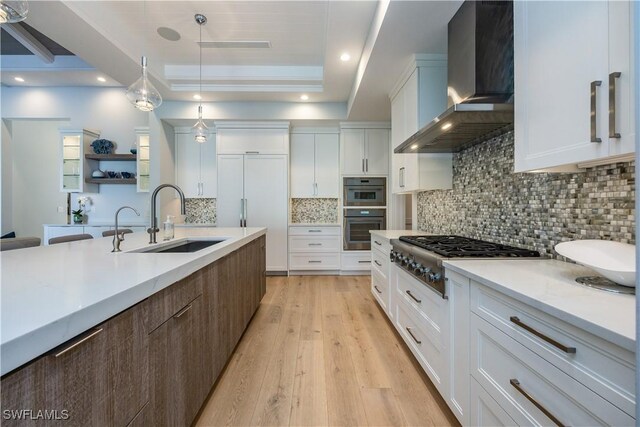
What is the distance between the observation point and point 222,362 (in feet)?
5.55

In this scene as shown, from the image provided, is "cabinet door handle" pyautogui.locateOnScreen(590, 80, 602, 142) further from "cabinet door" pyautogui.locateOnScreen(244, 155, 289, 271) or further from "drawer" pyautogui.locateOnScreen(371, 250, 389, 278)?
"cabinet door" pyautogui.locateOnScreen(244, 155, 289, 271)

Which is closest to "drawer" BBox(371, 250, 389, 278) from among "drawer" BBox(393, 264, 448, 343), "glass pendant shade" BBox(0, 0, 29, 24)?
"drawer" BBox(393, 264, 448, 343)

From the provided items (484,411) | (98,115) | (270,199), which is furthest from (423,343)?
(98,115)

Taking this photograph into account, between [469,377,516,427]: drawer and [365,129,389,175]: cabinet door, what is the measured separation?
3628 mm

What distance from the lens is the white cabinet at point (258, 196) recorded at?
172 inches

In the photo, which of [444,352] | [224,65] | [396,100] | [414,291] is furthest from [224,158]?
[444,352]

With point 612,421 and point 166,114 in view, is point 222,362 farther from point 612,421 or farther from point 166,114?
point 166,114

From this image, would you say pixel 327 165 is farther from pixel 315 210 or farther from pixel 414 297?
pixel 414 297

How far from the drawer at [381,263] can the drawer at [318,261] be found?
1407 millimetres

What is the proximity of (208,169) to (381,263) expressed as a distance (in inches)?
134

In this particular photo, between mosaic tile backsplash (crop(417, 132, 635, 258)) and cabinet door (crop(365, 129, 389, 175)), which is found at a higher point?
cabinet door (crop(365, 129, 389, 175))

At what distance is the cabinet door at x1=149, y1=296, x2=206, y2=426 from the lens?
0.98 metres

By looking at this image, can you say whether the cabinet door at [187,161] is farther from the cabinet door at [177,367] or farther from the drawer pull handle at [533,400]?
the drawer pull handle at [533,400]
